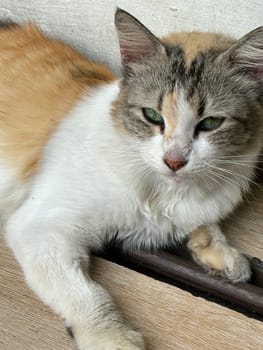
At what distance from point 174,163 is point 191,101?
13 cm

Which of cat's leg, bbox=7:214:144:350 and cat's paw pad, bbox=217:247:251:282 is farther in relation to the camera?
cat's paw pad, bbox=217:247:251:282

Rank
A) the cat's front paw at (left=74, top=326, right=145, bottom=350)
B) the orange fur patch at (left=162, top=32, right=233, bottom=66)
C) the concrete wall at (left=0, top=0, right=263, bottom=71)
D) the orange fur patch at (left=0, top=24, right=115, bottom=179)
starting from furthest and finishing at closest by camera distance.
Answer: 1. the concrete wall at (left=0, top=0, right=263, bottom=71)
2. the orange fur patch at (left=0, top=24, right=115, bottom=179)
3. the orange fur patch at (left=162, top=32, right=233, bottom=66)
4. the cat's front paw at (left=74, top=326, right=145, bottom=350)

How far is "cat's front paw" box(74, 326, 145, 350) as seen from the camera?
50.3 inches

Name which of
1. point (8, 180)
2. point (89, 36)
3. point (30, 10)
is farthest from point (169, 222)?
point (30, 10)

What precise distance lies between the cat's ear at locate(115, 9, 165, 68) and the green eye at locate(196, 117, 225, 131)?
7.1 inches

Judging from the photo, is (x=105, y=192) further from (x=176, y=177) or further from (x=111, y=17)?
(x=111, y=17)

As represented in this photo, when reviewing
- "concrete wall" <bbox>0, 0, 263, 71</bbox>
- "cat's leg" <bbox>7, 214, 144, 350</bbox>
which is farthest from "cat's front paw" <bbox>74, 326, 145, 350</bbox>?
"concrete wall" <bbox>0, 0, 263, 71</bbox>

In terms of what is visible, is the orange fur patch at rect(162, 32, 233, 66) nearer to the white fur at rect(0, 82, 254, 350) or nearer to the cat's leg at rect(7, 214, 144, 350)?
the white fur at rect(0, 82, 254, 350)

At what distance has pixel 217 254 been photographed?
1.51 meters

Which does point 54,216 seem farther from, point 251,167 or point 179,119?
point 251,167

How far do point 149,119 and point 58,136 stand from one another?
10.8 inches

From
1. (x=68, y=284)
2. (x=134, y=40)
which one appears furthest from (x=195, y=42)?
(x=68, y=284)

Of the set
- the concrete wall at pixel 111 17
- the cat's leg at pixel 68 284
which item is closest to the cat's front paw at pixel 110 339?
the cat's leg at pixel 68 284

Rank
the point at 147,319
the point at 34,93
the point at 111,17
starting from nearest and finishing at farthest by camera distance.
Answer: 1. the point at 147,319
2. the point at 34,93
3. the point at 111,17
